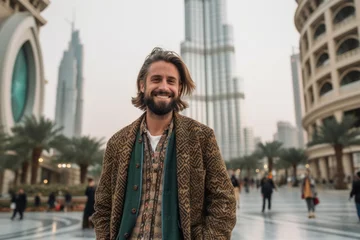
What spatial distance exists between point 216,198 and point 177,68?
83 cm

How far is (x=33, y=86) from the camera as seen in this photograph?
52031 millimetres

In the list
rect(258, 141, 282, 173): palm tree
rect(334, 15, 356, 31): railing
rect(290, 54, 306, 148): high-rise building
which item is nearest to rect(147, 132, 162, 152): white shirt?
rect(334, 15, 356, 31): railing

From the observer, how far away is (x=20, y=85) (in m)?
50.1

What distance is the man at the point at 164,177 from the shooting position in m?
1.71

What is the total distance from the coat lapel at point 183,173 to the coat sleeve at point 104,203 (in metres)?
0.47

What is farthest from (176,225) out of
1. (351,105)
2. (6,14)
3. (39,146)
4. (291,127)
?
(291,127)

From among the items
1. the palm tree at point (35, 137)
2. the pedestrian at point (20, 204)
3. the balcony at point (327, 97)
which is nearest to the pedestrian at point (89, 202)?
the pedestrian at point (20, 204)

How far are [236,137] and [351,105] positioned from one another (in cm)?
7827

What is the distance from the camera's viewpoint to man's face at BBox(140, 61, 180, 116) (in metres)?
1.89

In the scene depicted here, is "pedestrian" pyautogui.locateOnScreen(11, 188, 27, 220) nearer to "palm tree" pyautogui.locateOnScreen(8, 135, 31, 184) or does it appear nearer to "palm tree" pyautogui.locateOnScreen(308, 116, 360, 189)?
"palm tree" pyautogui.locateOnScreen(8, 135, 31, 184)

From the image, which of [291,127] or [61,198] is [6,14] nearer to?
[61,198]

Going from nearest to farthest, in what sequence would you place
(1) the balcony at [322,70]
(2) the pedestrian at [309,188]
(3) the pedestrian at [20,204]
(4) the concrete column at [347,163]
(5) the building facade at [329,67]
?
1. (2) the pedestrian at [309,188]
2. (3) the pedestrian at [20,204]
3. (5) the building facade at [329,67]
4. (4) the concrete column at [347,163]
5. (1) the balcony at [322,70]

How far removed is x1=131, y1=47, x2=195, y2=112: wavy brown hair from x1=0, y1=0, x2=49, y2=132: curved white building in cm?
4318

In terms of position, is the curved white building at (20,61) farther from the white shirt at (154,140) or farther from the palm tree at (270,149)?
the white shirt at (154,140)
